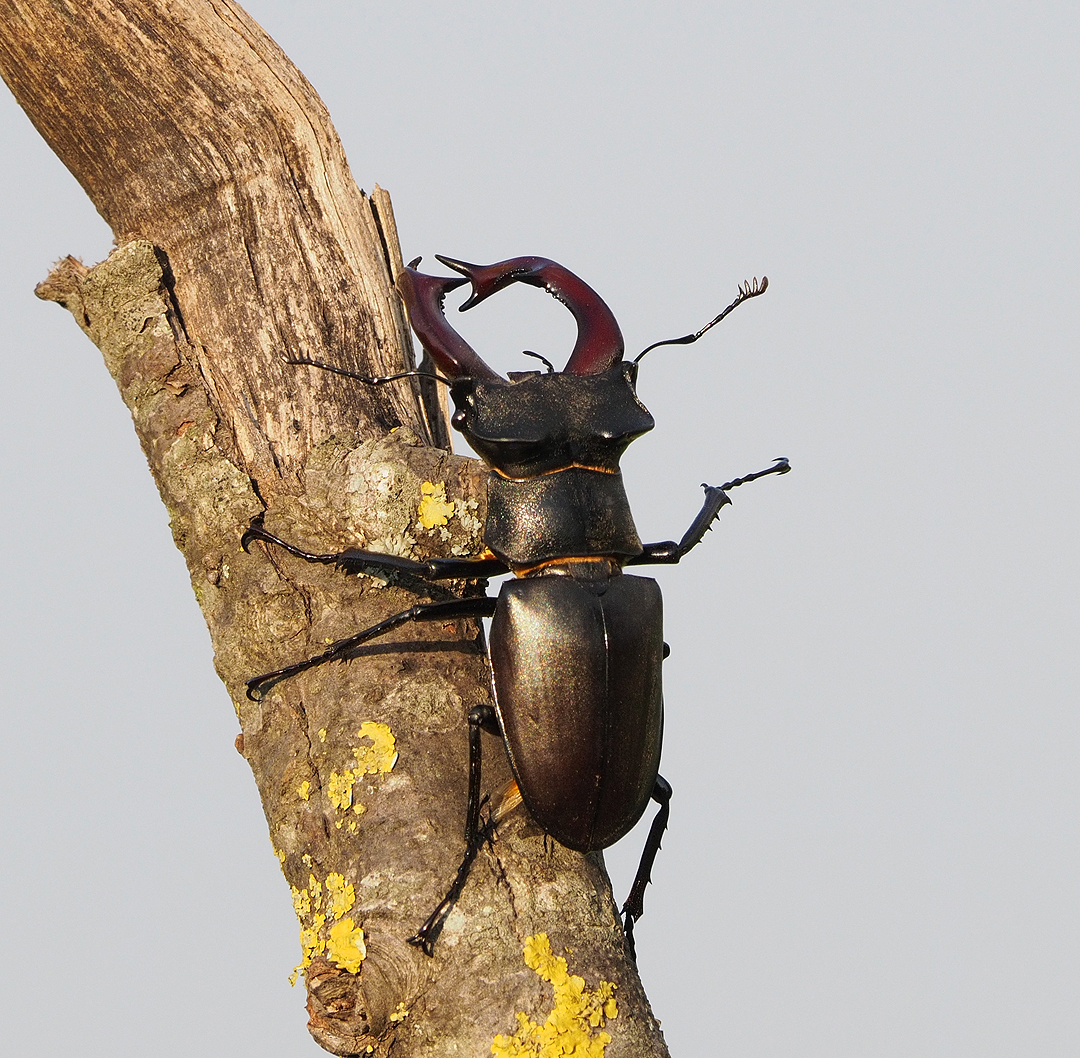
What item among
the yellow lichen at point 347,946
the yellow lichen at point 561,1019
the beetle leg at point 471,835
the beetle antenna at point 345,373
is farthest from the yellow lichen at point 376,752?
the beetle antenna at point 345,373

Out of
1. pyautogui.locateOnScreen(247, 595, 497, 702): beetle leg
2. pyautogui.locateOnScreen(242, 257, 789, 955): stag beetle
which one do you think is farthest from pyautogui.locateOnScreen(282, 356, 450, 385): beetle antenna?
pyautogui.locateOnScreen(247, 595, 497, 702): beetle leg

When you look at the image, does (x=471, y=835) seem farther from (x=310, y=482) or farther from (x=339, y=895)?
(x=310, y=482)

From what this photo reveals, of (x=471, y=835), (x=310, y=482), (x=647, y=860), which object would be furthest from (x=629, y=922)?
(x=310, y=482)

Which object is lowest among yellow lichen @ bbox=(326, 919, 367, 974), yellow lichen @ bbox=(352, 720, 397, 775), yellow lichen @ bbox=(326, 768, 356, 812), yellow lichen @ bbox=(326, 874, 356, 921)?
yellow lichen @ bbox=(326, 919, 367, 974)

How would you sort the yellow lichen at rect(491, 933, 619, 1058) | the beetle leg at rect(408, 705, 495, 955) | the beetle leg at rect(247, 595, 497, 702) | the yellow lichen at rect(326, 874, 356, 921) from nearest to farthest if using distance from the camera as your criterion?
the yellow lichen at rect(491, 933, 619, 1058) < the beetle leg at rect(408, 705, 495, 955) < the yellow lichen at rect(326, 874, 356, 921) < the beetle leg at rect(247, 595, 497, 702)

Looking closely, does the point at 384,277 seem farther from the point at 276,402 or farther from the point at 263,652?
the point at 263,652

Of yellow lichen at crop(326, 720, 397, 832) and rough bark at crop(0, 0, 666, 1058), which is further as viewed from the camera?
yellow lichen at crop(326, 720, 397, 832)

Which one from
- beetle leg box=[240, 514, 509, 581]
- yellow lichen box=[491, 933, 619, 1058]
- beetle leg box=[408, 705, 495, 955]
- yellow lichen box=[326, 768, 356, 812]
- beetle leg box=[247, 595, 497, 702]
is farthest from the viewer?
beetle leg box=[240, 514, 509, 581]

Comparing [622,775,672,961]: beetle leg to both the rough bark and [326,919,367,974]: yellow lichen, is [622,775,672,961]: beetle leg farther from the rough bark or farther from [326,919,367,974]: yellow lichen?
[326,919,367,974]: yellow lichen
